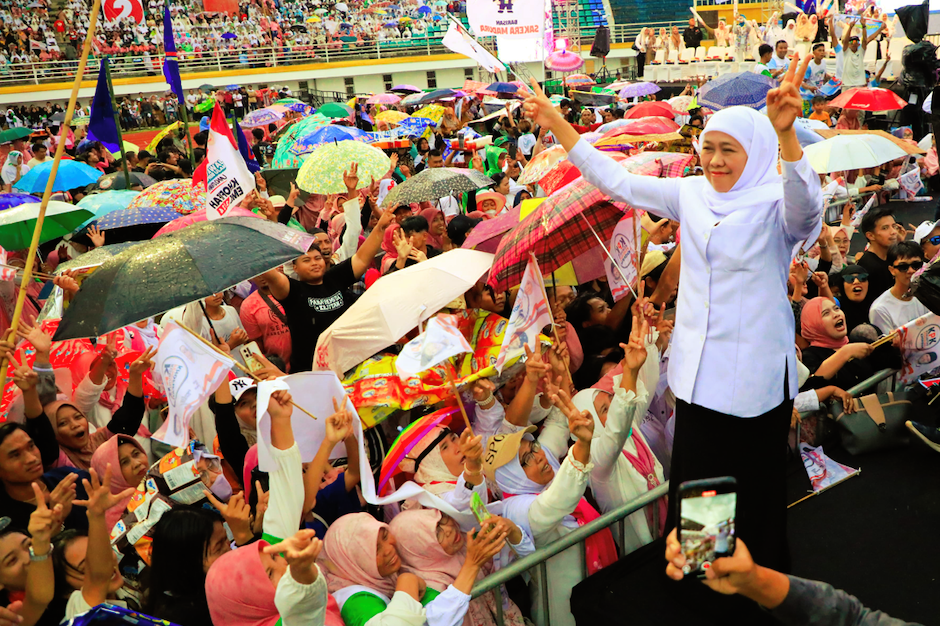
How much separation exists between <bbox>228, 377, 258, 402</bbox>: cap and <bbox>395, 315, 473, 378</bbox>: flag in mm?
673

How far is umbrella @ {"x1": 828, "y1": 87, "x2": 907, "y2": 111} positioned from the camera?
908 cm

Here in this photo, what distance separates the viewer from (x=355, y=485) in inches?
119

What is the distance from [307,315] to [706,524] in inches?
115

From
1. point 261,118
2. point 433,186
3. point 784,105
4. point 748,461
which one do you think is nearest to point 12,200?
point 433,186

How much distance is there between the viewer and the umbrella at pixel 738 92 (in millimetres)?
8016

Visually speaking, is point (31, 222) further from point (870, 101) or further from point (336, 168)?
point (870, 101)

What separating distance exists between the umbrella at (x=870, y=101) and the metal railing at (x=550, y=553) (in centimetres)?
754

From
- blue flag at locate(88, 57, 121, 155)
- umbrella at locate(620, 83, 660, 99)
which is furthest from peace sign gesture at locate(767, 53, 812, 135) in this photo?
umbrella at locate(620, 83, 660, 99)

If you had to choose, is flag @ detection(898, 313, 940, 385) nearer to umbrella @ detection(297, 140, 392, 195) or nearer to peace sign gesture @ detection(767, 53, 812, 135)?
peace sign gesture @ detection(767, 53, 812, 135)

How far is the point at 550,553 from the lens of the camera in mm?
2777

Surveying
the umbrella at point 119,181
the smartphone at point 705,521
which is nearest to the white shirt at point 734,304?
the smartphone at point 705,521

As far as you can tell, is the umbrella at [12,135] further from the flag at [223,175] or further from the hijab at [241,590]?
the hijab at [241,590]

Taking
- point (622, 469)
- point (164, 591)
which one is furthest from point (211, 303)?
point (622, 469)

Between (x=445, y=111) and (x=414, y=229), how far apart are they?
964cm
